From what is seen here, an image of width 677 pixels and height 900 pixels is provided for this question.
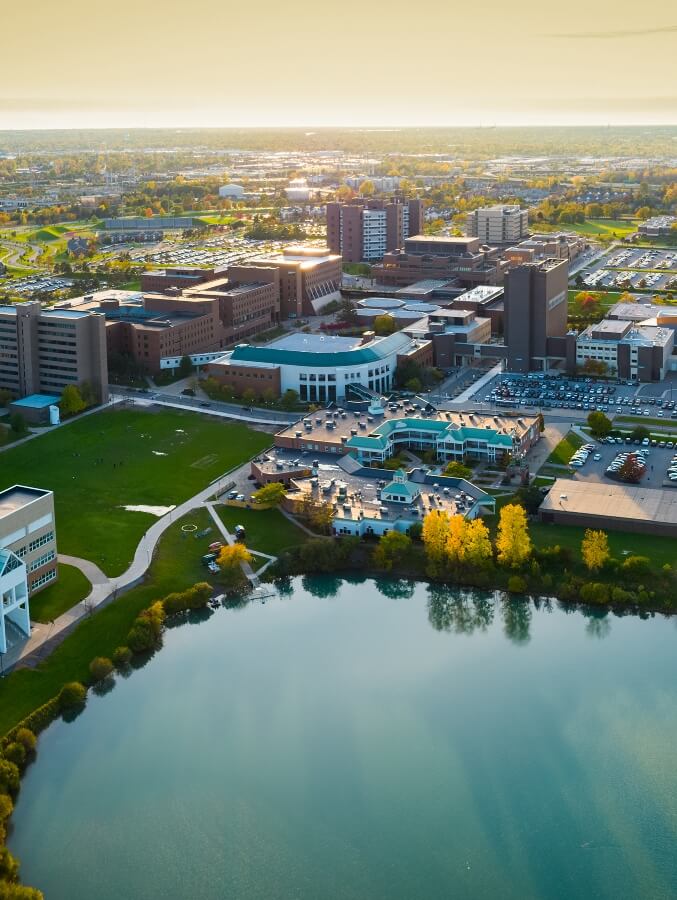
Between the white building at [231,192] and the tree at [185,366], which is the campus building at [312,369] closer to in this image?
the tree at [185,366]

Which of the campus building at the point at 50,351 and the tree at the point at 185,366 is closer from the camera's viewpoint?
the campus building at the point at 50,351

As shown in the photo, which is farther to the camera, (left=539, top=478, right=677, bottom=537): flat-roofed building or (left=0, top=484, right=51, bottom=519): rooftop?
(left=539, top=478, right=677, bottom=537): flat-roofed building

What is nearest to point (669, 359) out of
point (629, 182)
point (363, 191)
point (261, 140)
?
point (363, 191)

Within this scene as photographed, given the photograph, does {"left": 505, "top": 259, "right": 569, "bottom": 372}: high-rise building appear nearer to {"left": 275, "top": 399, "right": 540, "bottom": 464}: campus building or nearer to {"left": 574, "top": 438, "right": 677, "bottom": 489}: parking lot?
{"left": 275, "top": 399, "right": 540, "bottom": 464}: campus building

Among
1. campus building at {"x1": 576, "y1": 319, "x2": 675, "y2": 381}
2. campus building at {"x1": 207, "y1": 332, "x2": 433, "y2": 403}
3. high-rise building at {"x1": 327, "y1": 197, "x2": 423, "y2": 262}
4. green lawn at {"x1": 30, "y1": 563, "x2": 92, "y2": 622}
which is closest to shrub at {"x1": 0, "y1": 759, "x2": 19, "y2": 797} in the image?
green lawn at {"x1": 30, "y1": 563, "x2": 92, "y2": 622}

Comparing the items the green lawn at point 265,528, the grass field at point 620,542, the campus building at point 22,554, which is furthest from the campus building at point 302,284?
the campus building at point 22,554

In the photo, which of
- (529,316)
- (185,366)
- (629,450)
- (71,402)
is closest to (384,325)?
(529,316)

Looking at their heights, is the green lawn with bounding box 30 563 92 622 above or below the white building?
below
